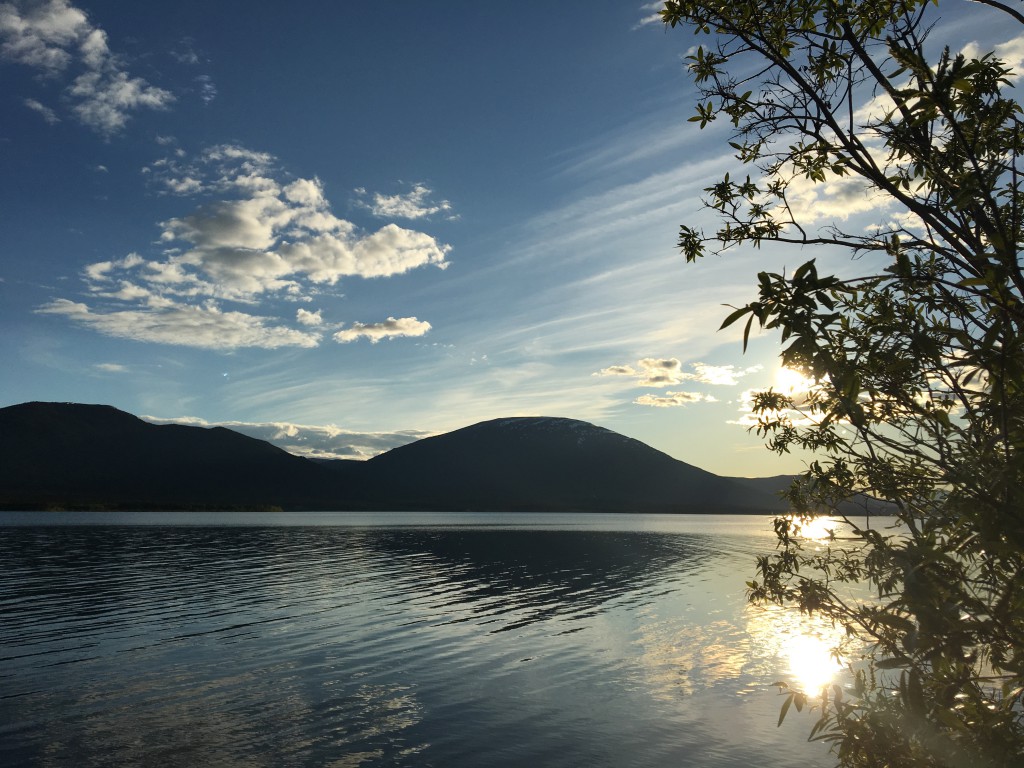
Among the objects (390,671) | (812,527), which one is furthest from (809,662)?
(812,527)

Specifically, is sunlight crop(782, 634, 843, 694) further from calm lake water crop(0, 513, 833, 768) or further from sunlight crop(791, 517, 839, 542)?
sunlight crop(791, 517, 839, 542)

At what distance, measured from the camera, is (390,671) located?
26969mm

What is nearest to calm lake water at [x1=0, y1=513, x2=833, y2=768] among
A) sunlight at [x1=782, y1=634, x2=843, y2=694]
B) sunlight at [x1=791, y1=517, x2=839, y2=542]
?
sunlight at [x1=782, y1=634, x2=843, y2=694]

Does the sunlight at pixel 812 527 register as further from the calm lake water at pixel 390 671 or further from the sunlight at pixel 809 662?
the sunlight at pixel 809 662

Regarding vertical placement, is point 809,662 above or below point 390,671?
below

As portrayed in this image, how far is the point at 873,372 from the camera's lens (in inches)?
287

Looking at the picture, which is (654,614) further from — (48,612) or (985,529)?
(985,529)

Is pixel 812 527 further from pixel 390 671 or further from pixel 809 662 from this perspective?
pixel 809 662

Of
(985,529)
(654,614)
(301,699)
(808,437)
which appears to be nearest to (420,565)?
(654,614)

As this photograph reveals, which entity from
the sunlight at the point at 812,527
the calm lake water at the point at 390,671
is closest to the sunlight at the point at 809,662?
the calm lake water at the point at 390,671

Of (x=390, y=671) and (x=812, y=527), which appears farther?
(x=390, y=671)

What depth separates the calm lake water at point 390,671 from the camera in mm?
19188

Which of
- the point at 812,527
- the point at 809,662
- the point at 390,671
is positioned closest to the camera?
the point at 812,527

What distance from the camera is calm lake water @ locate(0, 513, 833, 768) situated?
19188 millimetres
